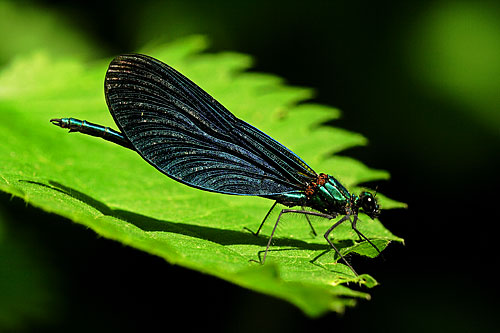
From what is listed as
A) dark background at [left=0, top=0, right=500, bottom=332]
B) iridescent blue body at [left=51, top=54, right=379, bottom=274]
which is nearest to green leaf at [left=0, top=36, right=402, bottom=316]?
iridescent blue body at [left=51, top=54, right=379, bottom=274]

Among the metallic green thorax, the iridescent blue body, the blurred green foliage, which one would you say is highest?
the blurred green foliage

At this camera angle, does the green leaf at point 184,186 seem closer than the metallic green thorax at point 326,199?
Yes

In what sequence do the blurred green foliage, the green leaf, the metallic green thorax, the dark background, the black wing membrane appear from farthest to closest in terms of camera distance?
the blurred green foliage < the dark background < the metallic green thorax < the black wing membrane < the green leaf

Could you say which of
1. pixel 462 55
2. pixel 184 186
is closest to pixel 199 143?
pixel 184 186

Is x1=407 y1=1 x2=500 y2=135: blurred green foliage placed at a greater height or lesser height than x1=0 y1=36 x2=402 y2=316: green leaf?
greater

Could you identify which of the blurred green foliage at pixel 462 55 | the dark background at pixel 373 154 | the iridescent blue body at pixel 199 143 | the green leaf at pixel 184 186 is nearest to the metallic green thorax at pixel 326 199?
the iridescent blue body at pixel 199 143

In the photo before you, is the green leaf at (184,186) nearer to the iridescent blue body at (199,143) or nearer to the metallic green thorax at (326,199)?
the metallic green thorax at (326,199)

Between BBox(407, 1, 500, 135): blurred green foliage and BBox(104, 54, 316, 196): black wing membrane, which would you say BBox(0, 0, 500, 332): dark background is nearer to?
BBox(407, 1, 500, 135): blurred green foliage
